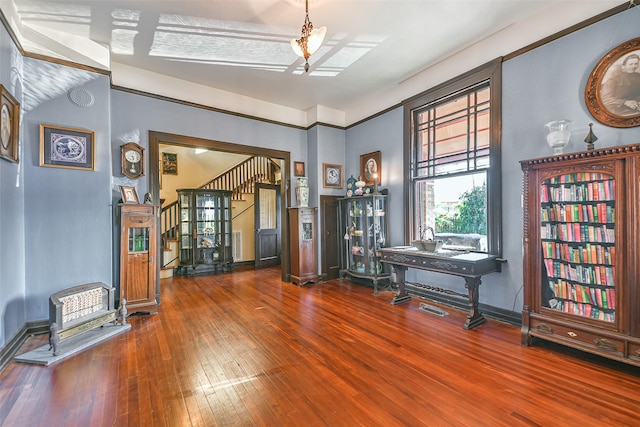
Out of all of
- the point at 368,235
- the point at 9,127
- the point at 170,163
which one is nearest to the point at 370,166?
the point at 368,235

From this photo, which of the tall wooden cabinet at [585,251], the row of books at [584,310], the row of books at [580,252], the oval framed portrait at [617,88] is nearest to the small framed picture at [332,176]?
the tall wooden cabinet at [585,251]

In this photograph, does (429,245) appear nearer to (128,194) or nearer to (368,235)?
(368,235)

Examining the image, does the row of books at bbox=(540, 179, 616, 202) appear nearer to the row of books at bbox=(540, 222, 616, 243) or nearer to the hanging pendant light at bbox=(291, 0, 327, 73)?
the row of books at bbox=(540, 222, 616, 243)

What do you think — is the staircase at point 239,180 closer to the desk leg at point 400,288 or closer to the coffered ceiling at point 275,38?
the coffered ceiling at point 275,38

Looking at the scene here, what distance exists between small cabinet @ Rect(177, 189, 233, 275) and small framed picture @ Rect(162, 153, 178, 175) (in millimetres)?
1917

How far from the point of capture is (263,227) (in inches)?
290

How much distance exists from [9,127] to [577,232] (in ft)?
18.1

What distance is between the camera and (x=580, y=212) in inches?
102

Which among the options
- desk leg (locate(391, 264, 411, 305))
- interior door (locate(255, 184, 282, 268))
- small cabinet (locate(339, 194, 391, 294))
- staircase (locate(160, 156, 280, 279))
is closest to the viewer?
desk leg (locate(391, 264, 411, 305))

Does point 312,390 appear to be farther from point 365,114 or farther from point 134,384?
point 365,114

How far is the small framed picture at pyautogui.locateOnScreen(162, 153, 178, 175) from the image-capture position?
8.11 metres

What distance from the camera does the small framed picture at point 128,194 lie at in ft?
12.3

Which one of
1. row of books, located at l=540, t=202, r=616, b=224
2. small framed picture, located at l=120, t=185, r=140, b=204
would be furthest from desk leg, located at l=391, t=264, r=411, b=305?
small framed picture, located at l=120, t=185, r=140, b=204

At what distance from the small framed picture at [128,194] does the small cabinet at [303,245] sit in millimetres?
2602
